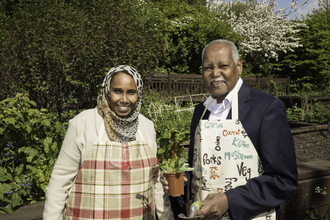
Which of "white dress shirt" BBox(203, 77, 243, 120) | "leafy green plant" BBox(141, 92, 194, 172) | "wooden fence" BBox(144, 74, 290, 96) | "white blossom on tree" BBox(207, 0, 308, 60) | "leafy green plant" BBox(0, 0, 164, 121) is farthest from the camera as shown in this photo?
"white blossom on tree" BBox(207, 0, 308, 60)

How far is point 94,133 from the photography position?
1910 mm

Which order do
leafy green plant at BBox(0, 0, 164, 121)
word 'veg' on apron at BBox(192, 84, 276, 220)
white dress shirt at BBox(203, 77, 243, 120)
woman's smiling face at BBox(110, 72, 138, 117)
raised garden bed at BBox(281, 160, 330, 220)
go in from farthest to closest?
leafy green plant at BBox(0, 0, 164, 121) → raised garden bed at BBox(281, 160, 330, 220) → woman's smiling face at BBox(110, 72, 138, 117) → white dress shirt at BBox(203, 77, 243, 120) → word 'veg' on apron at BBox(192, 84, 276, 220)

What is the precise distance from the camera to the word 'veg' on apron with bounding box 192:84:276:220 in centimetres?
166

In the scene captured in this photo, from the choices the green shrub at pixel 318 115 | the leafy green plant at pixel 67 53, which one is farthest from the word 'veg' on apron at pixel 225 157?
the green shrub at pixel 318 115

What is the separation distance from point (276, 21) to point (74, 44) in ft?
68.9

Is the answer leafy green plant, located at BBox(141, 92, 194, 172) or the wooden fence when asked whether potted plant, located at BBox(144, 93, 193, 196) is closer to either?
leafy green plant, located at BBox(141, 92, 194, 172)

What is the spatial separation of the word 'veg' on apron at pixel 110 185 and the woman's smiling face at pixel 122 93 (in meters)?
0.18

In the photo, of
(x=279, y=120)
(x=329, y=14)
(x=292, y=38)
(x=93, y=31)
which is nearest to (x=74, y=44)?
(x=93, y=31)

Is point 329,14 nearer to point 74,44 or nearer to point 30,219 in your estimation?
point 74,44

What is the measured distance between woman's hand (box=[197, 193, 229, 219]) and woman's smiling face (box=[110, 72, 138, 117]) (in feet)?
2.70

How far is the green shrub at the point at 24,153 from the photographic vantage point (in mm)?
2844

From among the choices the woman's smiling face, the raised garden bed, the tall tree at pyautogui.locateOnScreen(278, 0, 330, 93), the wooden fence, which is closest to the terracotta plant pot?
the woman's smiling face

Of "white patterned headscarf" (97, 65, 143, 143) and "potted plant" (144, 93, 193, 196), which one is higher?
"white patterned headscarf" (97, 65, 143, 143)

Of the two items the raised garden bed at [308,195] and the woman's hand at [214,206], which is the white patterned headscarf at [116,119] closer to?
the woman's hand at [214,206]
